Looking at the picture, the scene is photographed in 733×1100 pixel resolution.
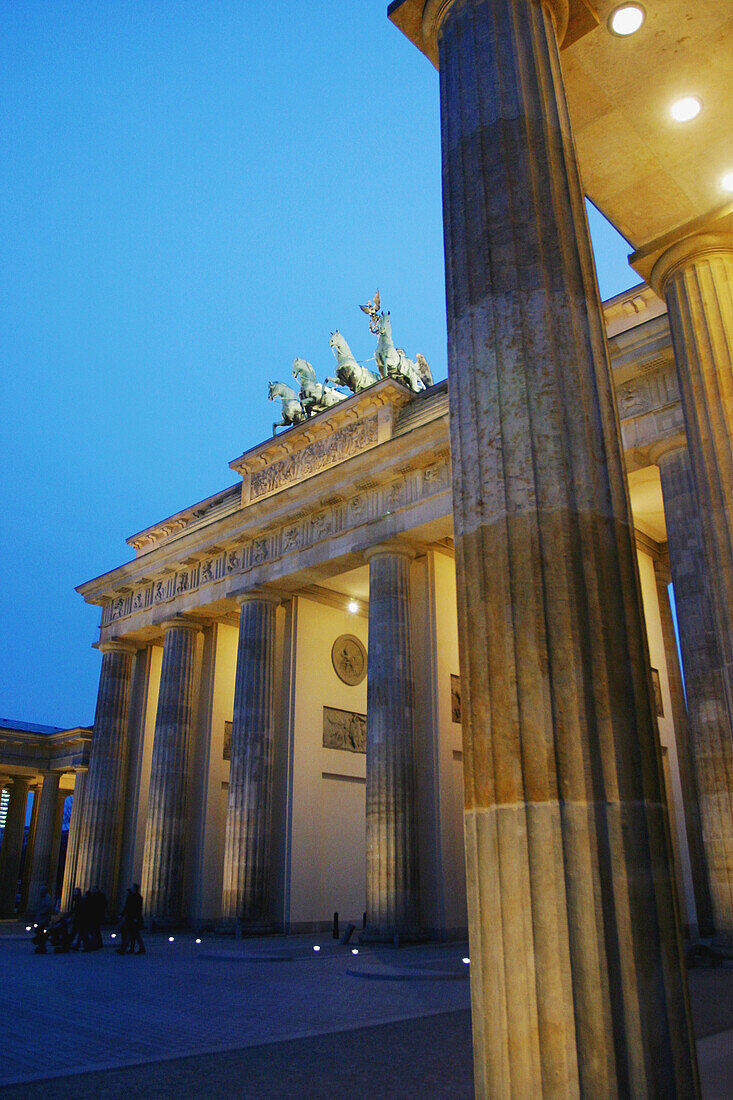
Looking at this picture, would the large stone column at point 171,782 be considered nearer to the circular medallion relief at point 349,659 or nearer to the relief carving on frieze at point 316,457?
the circular medallion relief at point 349,659

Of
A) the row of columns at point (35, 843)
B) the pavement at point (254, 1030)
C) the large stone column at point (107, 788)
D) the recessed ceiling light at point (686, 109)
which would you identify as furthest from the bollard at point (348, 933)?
the row of columns at point (35, 843)

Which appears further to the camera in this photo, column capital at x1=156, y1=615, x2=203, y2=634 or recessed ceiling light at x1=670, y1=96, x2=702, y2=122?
column capital at x1=156, y1=615, x2=203, y2=634

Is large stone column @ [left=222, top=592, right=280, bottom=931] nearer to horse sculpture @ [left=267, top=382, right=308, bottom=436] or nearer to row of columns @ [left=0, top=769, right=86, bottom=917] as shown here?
horse sculpture @ [left=267, top=382, right=308, bottom=436]

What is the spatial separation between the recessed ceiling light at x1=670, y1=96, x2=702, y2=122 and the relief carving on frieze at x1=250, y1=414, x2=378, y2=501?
16.3 meters

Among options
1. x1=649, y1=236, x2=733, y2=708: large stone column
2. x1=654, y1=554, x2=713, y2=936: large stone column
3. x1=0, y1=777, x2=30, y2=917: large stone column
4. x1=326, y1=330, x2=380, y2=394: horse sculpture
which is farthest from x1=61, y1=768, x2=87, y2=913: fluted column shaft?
x1=649, y1=236, x2=733, y2=708: large stone column

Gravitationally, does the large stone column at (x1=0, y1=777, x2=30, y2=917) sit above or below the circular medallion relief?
below

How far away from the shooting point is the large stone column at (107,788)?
28750 mm

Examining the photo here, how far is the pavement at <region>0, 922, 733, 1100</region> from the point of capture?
577 centimetres

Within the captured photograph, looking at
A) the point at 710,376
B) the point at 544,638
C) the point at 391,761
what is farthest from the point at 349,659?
the point at 544,638

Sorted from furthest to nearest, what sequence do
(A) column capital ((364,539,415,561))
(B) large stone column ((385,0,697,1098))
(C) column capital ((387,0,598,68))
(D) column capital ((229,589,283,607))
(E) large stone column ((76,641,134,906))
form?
(E) large stone column ((76,641,134,906))
(D) column capital ((229,589,283,607))
(A) column capital ((364,539,415,561))
(C) column capital ((387,0,598,68))
(B) large stone column ((385,0,697,1098))

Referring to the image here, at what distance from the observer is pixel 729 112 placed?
7656mm

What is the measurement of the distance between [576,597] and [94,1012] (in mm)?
8100

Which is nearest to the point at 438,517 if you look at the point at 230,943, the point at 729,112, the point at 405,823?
the point at 405,823

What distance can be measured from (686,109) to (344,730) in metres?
22.1
